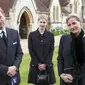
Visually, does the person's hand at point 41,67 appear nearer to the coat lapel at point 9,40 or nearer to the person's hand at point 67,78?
the coat lapel at point 9,40

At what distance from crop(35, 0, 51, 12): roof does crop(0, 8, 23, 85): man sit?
25.2 metres

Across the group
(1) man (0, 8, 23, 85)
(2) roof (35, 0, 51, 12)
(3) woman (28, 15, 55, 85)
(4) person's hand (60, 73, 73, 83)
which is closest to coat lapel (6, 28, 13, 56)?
(1) man (0, 8, 23, 85)

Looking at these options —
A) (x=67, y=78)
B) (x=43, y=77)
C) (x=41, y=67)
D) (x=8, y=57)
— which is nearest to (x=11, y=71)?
(x=8, y=57)

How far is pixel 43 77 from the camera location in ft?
23.0

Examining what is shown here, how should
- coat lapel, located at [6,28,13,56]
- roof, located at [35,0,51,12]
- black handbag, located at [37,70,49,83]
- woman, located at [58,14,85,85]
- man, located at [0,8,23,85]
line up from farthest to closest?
1. roof, located at [35,0,51,12]
2. black handbag, located at [37,70,49,83]
3. coat lapel, located at [6,28,13,56]
4. man, located at [0,8,23,85]
5. woman, located at [58,14,85,85]

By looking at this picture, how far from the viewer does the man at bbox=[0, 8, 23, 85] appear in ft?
17.2

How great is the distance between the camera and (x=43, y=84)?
718 centimetres

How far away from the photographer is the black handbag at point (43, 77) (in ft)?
22.9

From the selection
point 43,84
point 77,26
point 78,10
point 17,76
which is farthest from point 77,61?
point 78,10

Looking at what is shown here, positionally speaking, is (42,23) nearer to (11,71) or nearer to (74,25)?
(74,25)

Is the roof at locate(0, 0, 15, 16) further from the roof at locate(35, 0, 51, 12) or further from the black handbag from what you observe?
the black handbag

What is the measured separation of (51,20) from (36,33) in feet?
86.2

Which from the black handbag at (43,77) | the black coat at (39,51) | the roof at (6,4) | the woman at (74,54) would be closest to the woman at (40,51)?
the black coat at (39,51)

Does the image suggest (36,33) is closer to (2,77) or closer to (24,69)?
(2,77)
